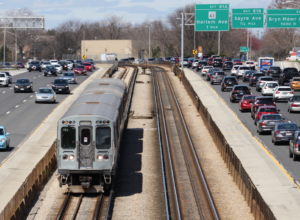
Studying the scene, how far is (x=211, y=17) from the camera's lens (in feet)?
181

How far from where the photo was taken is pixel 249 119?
121ft

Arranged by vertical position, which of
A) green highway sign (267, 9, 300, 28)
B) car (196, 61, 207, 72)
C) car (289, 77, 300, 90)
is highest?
green highway sign (267, 9, 300, 28)

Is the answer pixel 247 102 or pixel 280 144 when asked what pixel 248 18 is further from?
pixel 280 144

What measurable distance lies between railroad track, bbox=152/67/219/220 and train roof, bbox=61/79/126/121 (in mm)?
4087

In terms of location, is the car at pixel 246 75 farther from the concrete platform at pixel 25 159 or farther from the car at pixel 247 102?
the concrete platform at pixel 25 159

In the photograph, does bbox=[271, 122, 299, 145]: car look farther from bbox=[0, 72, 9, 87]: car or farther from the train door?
bbox=[0, 72, 9, 87]: car

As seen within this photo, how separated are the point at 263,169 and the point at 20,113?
23057mm

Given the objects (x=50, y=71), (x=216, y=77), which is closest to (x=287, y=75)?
(x=216, y=77)

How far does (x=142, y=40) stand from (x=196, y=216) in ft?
486

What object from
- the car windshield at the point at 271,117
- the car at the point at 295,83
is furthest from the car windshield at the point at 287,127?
the car at the point at 295,83

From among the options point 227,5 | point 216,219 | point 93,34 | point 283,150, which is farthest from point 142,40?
point 216,219

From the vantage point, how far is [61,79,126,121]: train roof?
63.7 feet

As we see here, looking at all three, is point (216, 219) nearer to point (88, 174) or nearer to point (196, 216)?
point (196, 216)

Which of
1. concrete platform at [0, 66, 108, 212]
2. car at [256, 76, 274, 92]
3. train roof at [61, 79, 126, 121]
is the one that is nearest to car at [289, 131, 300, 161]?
train roof at [61, 79, 126, 121]
